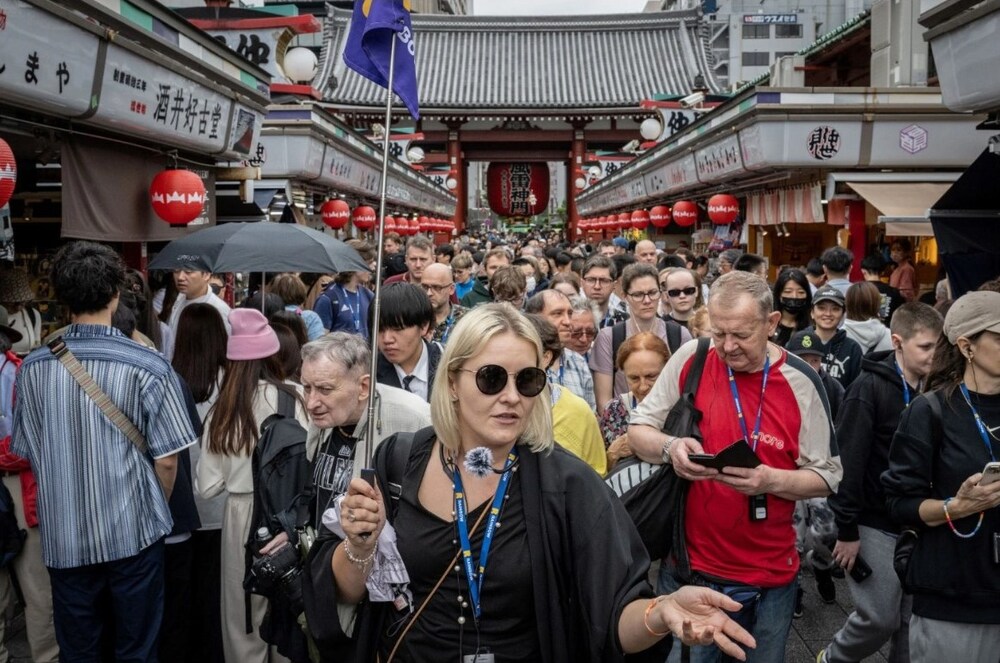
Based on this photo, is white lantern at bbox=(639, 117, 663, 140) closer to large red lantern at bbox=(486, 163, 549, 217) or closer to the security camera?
the security camera

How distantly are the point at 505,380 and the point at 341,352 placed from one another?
1044 mm

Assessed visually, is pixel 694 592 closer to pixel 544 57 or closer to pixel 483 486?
pixel 483 486

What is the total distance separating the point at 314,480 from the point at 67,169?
13.1 ft

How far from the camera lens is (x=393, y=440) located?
2354mm

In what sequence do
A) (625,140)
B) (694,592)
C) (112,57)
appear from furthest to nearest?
1. (625,140)
2. (112,57)
3. (694,592)

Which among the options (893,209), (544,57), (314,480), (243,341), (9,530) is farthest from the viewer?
(544,57)

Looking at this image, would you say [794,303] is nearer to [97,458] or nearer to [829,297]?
[829,297]

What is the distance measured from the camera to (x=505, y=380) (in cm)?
214

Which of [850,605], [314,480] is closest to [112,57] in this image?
[314,480]

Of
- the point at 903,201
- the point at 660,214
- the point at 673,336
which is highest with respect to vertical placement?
the point at 660,214

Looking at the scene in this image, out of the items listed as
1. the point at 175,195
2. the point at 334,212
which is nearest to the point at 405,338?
the point at 175,195

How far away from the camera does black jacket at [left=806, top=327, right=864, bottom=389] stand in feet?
16.7

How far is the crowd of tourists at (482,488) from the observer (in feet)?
6.85

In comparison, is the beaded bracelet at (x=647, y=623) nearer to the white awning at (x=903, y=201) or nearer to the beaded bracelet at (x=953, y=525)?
the beaded bracelet at (x=953, y=525)
